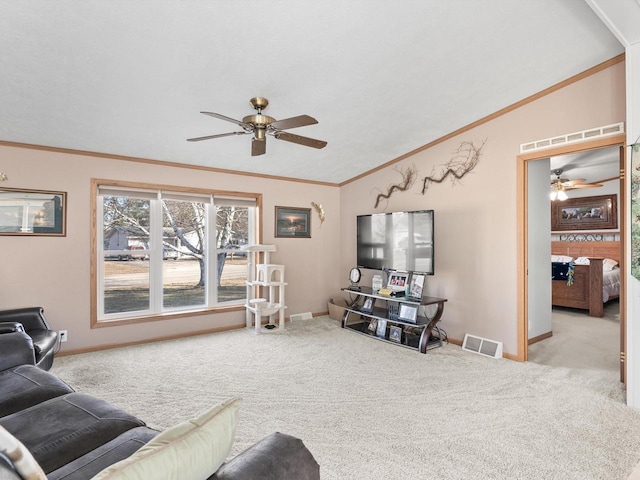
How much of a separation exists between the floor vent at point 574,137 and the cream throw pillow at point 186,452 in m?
3.70

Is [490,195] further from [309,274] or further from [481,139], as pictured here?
[309,274]

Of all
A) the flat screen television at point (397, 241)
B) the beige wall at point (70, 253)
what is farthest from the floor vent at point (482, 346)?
the beige wall at point (70, 253)

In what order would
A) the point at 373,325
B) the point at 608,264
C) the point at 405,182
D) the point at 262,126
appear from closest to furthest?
the point at 262,126 < the point at 373,325 < the point at 405,182 < the point at 608,264

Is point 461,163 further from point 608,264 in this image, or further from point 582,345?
point 608,264

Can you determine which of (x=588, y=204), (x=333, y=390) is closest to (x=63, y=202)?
(x=333, y=390)

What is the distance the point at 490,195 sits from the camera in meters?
3.95

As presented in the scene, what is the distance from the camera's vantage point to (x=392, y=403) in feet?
8.92

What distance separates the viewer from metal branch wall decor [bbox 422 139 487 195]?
4.10 metres

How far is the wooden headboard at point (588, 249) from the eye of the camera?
6691 millimetres

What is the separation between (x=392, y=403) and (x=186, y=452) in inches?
84.9

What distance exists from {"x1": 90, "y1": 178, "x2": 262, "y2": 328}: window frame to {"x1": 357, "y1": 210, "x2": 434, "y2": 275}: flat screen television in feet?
5.15

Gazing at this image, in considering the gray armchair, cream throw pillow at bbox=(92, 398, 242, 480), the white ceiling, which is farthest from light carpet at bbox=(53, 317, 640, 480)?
the white ceiling

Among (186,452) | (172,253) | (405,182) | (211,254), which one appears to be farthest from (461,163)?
(186,452)

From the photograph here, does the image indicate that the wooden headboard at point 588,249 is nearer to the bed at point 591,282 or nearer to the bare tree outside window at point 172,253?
the bed at point 591,282
